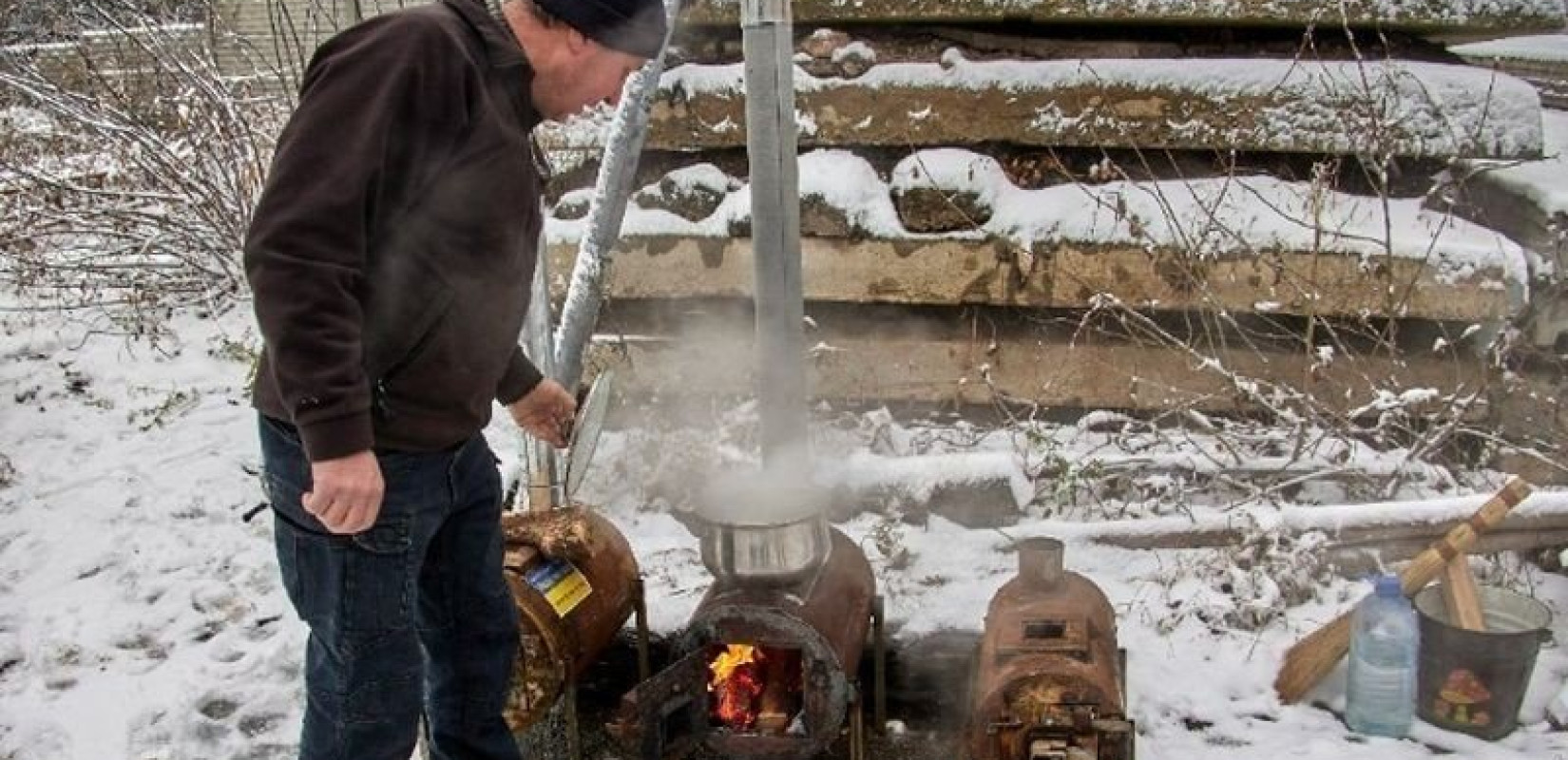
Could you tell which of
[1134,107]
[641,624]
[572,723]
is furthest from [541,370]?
[1134,107]

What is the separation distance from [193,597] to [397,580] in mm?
3004

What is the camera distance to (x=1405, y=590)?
12.8 ft

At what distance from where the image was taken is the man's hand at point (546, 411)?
3.44 meters

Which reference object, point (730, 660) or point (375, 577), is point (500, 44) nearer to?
point (375, 577)

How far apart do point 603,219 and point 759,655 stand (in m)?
2.07

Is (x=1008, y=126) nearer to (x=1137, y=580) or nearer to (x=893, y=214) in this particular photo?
(x=893, y=214)

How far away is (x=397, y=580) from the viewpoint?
273 centimetres

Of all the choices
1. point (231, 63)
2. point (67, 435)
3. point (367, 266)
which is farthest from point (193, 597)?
point (231, 63)

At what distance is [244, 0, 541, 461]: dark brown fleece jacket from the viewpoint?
2266mm

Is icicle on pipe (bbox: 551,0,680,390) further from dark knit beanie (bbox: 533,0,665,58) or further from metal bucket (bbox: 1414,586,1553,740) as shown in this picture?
metal bucket (bbox: 1414,586,1553,740)

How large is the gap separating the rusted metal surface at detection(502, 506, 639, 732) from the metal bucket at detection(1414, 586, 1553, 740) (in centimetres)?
→ 279

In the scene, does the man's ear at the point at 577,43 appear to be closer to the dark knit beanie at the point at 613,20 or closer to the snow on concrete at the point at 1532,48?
the dark knit beanie at the point at 613,20

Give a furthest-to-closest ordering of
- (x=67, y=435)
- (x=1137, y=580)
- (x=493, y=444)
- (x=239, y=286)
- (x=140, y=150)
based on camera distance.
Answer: (x=239, y=286) < (x=140, y=150) < (x=67, y=435) < (x=493, y=444) < (x=1137, y=580)

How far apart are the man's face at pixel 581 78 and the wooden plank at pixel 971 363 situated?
3707mm
